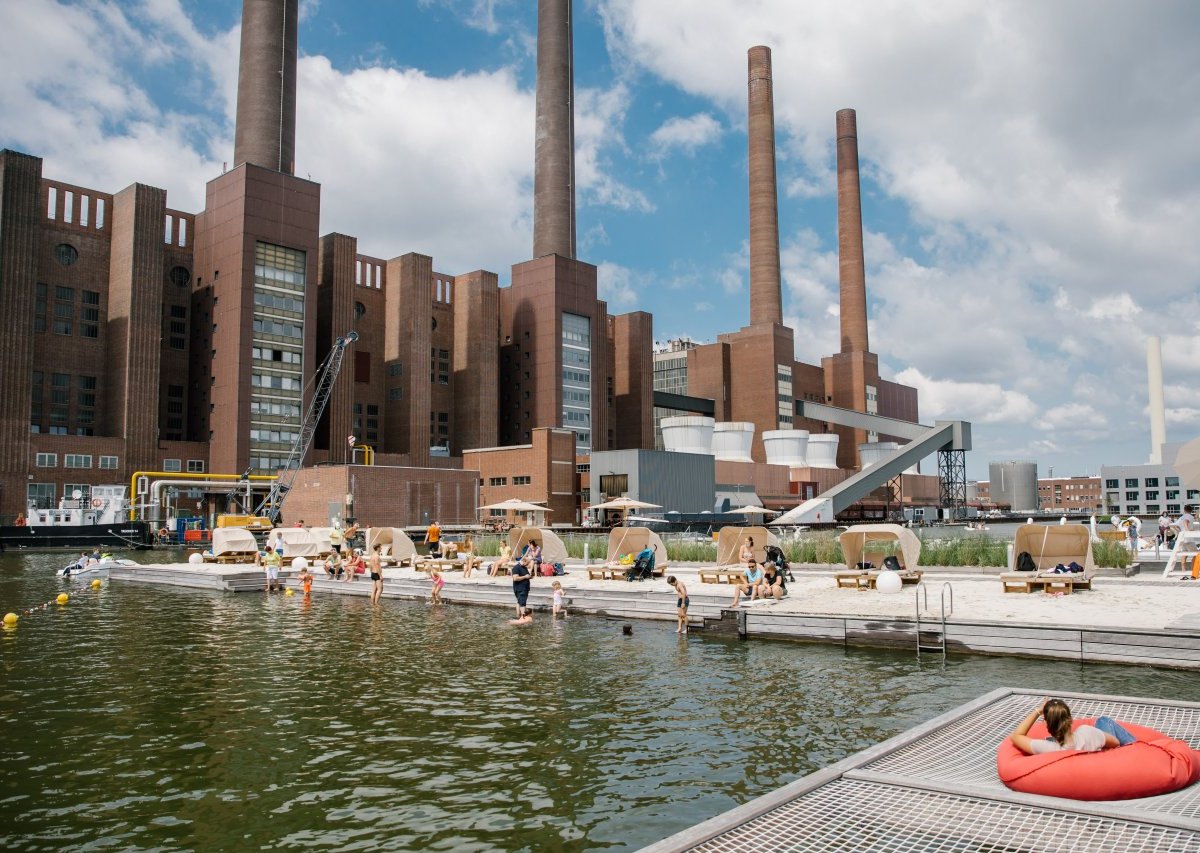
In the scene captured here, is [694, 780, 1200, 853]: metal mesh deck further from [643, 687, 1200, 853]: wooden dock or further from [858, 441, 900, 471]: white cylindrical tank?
[858, 441, 900, 471]: white cylindrical tank

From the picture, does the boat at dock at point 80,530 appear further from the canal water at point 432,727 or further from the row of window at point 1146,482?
the row of window at point 1146,482

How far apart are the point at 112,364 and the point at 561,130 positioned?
48.3 meters

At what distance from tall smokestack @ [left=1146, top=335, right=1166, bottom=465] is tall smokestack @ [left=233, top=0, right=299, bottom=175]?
379 ft

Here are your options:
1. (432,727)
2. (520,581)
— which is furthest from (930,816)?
(520,581)

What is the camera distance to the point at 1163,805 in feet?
21.5

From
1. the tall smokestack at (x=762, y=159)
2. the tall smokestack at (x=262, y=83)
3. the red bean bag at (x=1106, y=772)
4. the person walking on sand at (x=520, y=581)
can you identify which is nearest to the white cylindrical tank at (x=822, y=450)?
the tall smokestack at (x=762, y=159)

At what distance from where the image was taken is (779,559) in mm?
23828

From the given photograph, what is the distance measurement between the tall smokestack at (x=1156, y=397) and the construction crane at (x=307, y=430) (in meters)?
109

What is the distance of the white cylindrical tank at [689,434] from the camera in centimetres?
9850

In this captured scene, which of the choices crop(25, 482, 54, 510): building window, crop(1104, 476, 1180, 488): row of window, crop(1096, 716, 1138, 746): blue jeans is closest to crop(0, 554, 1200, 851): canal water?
crop(1096, 716, 1138, 746): blue jeans

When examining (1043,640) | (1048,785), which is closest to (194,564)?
(1043,640)

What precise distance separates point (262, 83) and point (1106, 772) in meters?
89.4

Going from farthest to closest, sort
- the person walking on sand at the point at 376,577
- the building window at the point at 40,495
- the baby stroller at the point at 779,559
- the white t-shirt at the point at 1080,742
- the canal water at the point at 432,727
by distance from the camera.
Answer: the building window at the point at 40,495 < the person walking on sand at the point at 376,577 < the baby stroller at the point at 779,559 < the canal water at the point at 432,727 < the white t-shirt at the point at 1080,742

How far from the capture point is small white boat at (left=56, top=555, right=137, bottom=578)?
33.7 m
